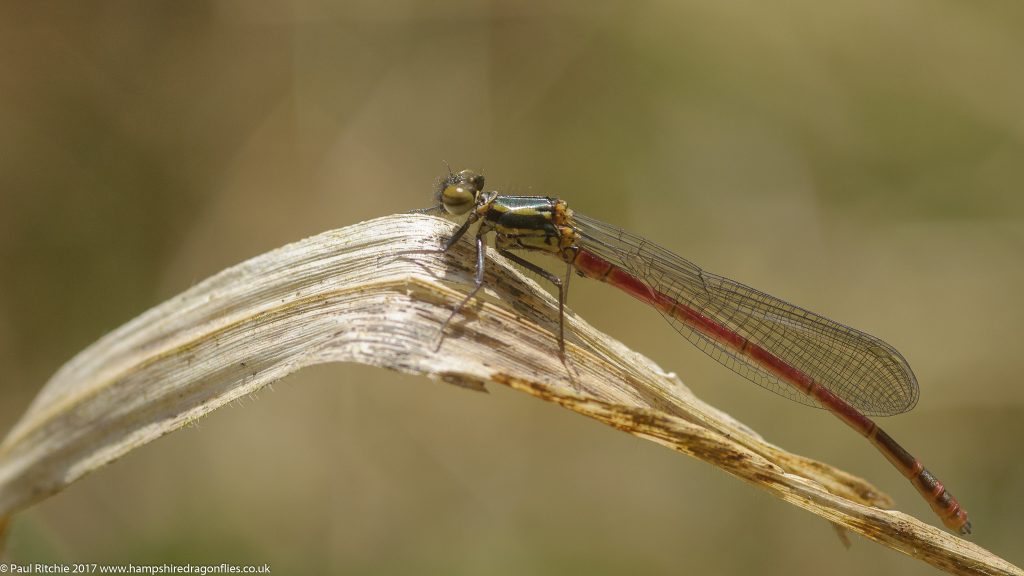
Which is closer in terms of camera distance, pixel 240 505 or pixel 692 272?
pixel 692 272

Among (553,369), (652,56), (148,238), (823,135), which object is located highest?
(652,56)

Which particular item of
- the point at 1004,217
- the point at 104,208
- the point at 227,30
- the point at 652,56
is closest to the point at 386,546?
the point at 104,208

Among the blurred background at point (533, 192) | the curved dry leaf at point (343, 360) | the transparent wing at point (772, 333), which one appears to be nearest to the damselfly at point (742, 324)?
the transparent wing at point (772, 333)

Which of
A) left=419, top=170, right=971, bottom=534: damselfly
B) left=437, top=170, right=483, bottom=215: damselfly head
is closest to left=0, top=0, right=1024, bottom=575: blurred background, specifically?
left=419, top=170, right=971, bottom=534: damselfly

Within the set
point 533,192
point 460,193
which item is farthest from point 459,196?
point 533,192

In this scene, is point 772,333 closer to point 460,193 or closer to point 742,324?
point 742,324

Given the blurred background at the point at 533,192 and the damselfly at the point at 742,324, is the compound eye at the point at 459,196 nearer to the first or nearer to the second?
the damselfly at the point at 742,324

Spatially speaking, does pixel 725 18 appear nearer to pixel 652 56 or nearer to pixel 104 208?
pixel 652 56

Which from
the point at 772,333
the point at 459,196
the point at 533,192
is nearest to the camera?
the point at 459,196
